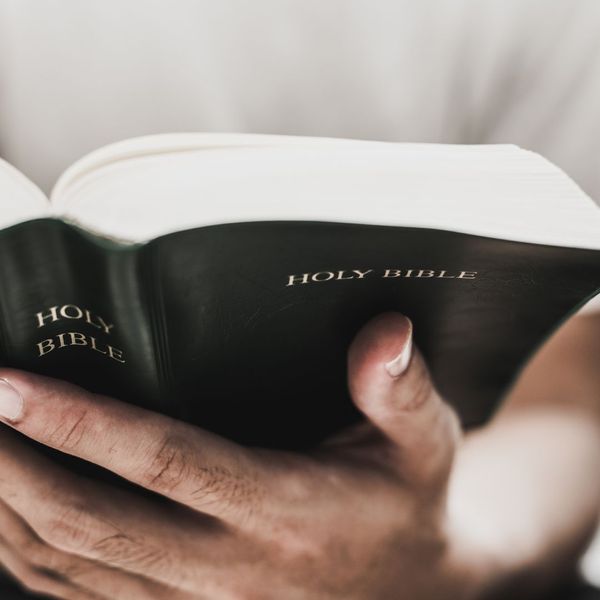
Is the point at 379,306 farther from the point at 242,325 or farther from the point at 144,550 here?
the point at 144,550

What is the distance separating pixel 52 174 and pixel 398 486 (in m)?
0.39

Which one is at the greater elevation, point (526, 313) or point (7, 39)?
point (7, 39)

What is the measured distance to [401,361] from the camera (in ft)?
1.45

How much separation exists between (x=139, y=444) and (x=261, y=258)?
5.9 inches

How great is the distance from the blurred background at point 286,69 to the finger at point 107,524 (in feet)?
0.79

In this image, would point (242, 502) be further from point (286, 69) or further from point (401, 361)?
point (286, 69)

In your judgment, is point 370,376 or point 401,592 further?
point 401,592

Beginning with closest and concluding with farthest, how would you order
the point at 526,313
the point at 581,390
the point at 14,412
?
the point at 14,412
the point at 526,313
the point at 581,390

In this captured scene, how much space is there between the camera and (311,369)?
50 centimetres

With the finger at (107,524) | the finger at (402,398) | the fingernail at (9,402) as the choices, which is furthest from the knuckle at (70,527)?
the finger at (402,398)

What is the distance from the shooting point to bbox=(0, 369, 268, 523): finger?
381 mm

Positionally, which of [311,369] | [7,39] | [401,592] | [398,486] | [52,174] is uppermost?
[7,39]

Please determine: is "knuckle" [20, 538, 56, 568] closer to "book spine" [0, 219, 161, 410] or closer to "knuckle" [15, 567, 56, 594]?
"knuckle" [15, 567, 56, 594]

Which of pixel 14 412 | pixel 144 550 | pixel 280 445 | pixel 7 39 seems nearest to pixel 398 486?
pixel 280 445
